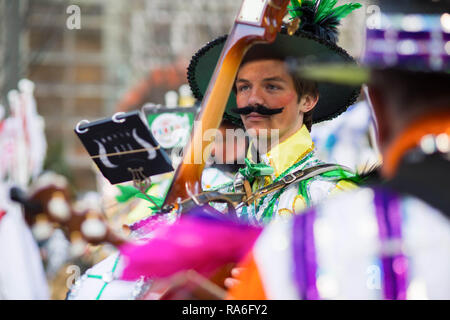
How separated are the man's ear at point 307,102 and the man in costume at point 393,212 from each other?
5.05 ft

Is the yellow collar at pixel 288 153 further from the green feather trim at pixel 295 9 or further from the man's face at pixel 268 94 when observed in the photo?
the green feather trim at pixel 295 9

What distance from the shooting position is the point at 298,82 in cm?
270

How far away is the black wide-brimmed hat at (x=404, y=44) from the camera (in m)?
1.16

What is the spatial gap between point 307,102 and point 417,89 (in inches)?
64.1

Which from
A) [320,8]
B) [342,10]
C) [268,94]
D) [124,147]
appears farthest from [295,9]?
[124,147]

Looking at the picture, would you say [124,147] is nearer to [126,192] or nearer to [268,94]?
[268,94]

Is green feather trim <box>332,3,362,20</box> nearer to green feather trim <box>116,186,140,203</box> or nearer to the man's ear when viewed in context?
the man's ear

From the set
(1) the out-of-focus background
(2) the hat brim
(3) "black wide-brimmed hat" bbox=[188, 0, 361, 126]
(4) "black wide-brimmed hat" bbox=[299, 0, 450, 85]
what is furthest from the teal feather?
(1) the out-of-focus background

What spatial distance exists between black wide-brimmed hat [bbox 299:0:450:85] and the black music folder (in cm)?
98

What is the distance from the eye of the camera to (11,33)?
8.88m

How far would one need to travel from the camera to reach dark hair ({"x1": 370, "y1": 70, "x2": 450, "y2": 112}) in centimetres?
114

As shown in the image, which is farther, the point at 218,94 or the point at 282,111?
the point at 282,111

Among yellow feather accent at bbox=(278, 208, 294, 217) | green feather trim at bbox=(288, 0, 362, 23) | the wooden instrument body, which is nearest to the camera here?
the wooden instrument body
